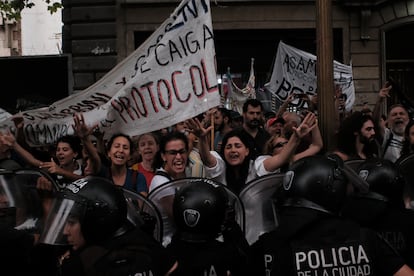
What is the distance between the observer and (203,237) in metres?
3.27

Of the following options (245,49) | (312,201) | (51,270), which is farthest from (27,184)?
(245,49)

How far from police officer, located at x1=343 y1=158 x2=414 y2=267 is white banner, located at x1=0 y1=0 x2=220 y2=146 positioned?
9.21 ft

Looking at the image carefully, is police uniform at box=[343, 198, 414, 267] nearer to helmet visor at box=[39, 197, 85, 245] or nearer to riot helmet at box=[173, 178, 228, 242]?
riot helmet at box=[173, 178, 228, 242]

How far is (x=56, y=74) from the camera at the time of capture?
13.4 m

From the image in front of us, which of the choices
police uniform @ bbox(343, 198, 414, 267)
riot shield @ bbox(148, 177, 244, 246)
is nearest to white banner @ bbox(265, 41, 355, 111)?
riot shield @ bbox(148, 177, 244, 246)

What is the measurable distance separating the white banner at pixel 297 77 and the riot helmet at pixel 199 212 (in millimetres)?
7587

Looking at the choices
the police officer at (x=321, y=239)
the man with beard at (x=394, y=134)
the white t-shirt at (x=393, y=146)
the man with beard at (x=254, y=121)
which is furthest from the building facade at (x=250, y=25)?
the police officer at (x=321, y=239)

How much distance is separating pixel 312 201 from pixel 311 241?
17 cm

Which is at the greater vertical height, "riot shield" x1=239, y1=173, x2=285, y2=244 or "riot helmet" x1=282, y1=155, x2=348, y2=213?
"riot helmet" x1=282, y1=155, x2=348, y2=213

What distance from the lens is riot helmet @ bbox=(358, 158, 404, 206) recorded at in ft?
11.8

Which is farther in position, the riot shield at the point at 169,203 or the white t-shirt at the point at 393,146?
the white t-shirt at the point at 393,146

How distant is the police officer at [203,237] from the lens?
3.23 meters

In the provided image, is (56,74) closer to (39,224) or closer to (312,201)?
(39,224)

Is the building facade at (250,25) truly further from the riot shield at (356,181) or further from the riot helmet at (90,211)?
the riot helmet at (90,211)
